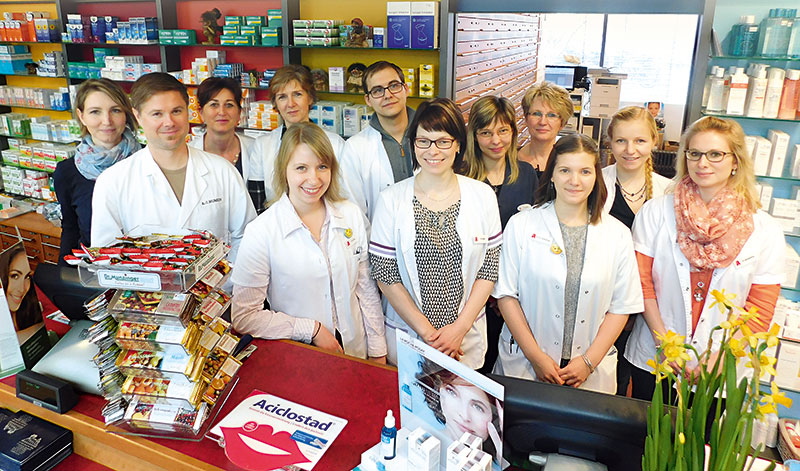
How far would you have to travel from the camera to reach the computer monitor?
1243 mm

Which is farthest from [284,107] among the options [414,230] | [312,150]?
[414,230]

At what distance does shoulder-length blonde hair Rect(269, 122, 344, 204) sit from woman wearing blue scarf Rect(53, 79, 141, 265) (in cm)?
110

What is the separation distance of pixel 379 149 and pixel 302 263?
1105 mm

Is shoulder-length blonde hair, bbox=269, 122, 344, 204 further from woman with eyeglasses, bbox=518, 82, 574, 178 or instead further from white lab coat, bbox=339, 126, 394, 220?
woman with eyeglasses, bbox=518, 82, 574, 178

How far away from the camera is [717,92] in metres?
3.23

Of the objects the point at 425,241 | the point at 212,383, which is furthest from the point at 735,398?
the point at 425,241

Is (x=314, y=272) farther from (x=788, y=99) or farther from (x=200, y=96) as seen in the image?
(x=788, y=99)

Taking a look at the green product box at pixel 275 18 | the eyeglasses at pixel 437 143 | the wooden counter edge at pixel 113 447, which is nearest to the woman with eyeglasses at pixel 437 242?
the eyeglasses at pixel 437 143

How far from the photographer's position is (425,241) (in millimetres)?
2355

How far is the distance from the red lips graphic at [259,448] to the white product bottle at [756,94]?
10.1 ft

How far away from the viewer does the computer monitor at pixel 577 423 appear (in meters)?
1.24

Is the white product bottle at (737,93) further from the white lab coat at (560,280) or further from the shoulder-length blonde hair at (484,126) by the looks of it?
the white lab coat at (560,280)

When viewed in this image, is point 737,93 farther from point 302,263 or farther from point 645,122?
point 302,263

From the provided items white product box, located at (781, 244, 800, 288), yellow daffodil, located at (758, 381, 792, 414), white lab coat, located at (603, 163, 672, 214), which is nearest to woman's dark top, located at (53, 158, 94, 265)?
white lab coat, located at (603, 163, 672, 214)
